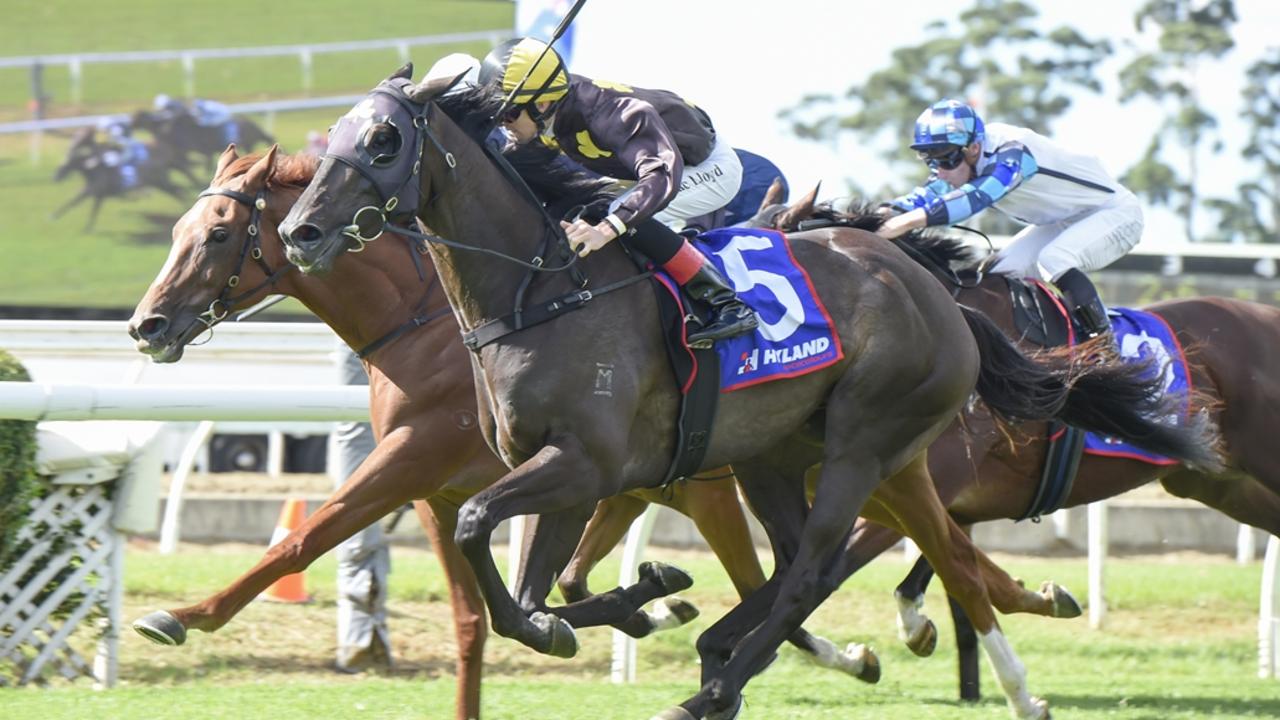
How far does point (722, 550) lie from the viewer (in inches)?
245

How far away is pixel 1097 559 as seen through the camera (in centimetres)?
852

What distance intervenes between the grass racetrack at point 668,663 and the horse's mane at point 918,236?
1639 mm

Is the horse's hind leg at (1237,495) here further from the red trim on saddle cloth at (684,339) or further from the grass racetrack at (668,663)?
Answer: the red trim on saddle cloth at (684,339)

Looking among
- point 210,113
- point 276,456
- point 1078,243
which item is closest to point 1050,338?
point 1078,243

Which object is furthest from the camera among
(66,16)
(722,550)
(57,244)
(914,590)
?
(66,16)

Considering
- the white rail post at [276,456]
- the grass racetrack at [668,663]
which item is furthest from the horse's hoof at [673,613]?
the white rail post at [276,456]

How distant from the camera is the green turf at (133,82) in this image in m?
16.7

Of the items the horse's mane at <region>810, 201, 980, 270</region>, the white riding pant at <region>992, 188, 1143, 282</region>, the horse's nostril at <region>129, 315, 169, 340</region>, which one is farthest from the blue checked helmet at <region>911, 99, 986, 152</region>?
the horse's nostril at <region>129, 315, 169, 340</region>

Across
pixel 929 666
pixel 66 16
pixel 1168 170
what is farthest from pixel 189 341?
pixel 1168 170

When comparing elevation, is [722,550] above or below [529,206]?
below

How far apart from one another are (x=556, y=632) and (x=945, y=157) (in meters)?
2.88

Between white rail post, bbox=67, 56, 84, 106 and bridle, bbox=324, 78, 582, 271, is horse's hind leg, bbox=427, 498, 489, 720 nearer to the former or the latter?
bridle, bbox=324, 78, 582, 271

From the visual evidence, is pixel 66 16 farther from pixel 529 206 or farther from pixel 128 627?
pixel 529 206

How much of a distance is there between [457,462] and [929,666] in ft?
10.4
